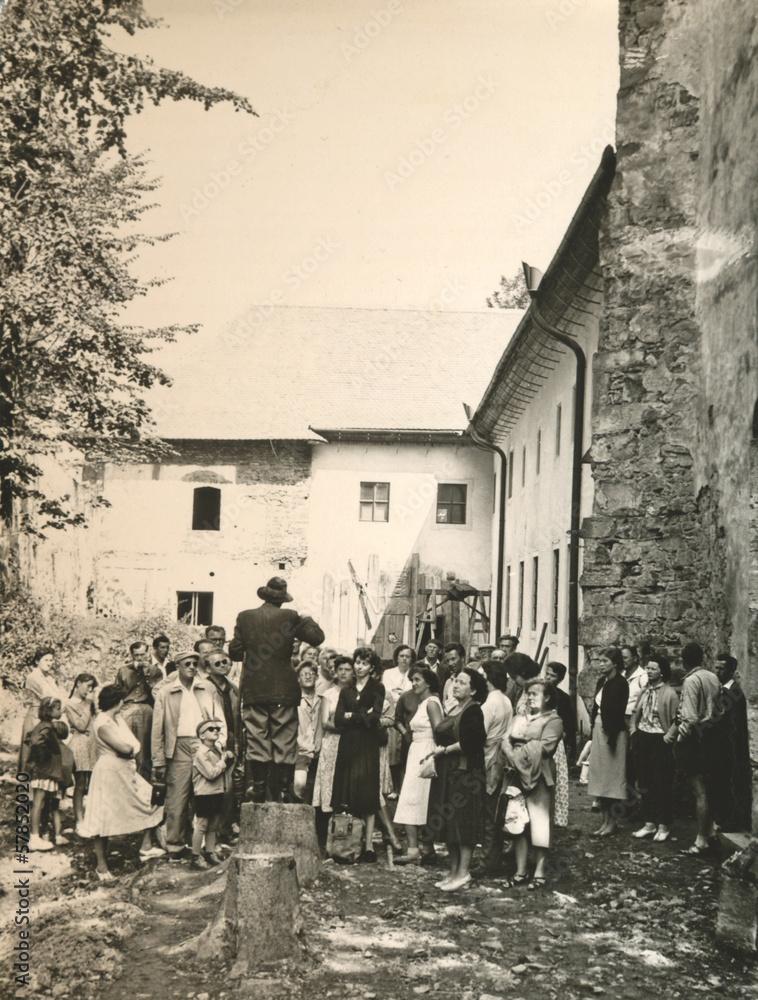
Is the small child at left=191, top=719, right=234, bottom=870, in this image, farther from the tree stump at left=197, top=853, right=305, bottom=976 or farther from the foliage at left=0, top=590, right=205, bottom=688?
the tree stump at left=197, top=853, right=305, bottom=976

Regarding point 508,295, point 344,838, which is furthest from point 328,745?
point 508,295

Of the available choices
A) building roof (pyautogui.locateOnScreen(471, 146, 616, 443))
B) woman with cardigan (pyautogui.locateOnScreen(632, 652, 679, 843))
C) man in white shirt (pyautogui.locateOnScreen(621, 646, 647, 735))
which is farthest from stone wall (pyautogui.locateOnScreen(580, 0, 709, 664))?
woman with cardigan (pyautogui.locateOnScreen(632, 652, 679, 843))

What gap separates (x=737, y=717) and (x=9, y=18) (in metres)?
7.65

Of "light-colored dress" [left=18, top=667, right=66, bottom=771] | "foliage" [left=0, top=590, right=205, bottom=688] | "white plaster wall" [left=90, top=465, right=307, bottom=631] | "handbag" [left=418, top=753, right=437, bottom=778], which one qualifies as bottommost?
"handbag" [left=418, top=753, right=437, bottom=778]

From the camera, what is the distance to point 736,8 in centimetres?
769

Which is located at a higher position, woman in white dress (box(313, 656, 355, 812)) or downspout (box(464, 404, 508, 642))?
downspout (box(464, 404, 508, 642))

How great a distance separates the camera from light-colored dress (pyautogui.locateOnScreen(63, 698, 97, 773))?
7.73 m

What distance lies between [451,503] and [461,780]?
1774 centimetres

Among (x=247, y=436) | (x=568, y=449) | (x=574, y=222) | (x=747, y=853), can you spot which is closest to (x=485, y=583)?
(x=247, y=436)

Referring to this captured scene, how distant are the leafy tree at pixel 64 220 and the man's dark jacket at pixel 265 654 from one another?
2.73m

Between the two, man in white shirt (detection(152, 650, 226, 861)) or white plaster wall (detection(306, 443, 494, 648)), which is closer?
man in white shirt (detection(152, 650, 226, 861))

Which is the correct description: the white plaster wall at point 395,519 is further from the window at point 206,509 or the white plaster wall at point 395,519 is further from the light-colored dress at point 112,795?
the light-colored dress at point 112,795

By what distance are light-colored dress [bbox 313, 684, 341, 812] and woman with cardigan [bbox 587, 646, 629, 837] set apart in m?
2.15

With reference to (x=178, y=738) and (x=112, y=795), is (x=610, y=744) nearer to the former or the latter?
(x=178, y=738)
